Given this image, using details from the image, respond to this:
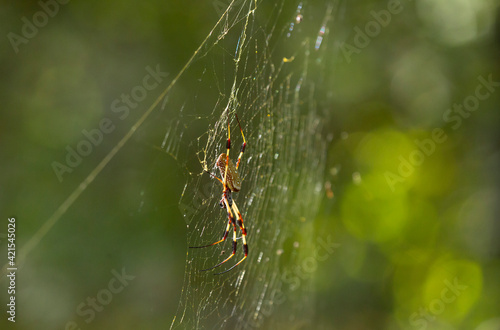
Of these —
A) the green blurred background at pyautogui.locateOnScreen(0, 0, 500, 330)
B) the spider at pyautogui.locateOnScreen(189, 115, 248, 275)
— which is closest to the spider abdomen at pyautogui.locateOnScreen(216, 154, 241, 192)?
the spider at pyautogui.locateOnScreen(189, 115, 248, 275)

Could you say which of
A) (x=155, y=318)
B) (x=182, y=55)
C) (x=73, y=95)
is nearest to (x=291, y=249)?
(x=155, y=318)

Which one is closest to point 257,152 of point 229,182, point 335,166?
point 229,182

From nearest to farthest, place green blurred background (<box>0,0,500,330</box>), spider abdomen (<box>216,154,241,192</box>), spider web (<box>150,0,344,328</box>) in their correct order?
spider abdomen (<box>216,154,241,192</box>), spider web (<box>150,0,344,328</box>), green blurred background (<box>0,0,500,330</box>)

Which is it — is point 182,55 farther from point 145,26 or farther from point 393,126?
point 393,126

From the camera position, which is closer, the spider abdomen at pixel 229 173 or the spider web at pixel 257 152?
the spider abdomen at pixel 229 173

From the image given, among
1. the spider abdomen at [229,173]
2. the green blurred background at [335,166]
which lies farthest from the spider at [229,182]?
the green blurred background at [335,166]

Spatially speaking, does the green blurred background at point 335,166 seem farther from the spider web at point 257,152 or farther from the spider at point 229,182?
the spider at point 229,182

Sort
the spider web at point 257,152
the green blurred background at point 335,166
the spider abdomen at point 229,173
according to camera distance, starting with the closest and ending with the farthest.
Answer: the spider abdomen at point 229,173
the spider web at point 257,152
the green blurred background at point 335,166

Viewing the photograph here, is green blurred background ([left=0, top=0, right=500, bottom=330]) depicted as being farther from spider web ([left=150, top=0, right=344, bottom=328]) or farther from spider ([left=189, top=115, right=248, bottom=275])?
spider ([left=189, top=115, right=248, bottom=275])
